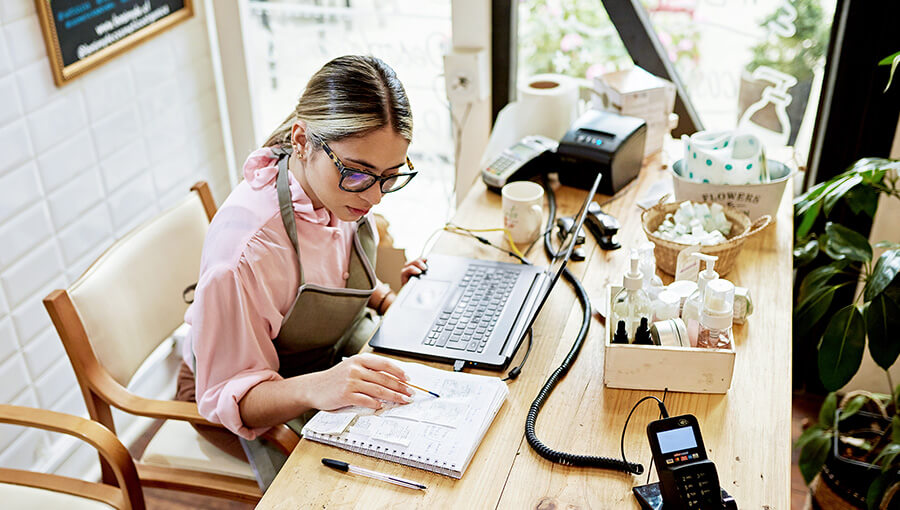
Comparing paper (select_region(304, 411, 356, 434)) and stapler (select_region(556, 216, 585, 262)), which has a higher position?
stapler (select_region(556, 216, 585, 262))

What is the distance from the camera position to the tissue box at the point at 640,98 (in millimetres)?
2172

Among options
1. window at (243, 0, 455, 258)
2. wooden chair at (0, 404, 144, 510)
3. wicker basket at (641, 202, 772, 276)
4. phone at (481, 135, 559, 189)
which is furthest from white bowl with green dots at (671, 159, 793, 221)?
wooden chair at (0, 404, 144, 510)

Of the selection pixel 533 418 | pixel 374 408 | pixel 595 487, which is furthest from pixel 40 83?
pixel 595 487

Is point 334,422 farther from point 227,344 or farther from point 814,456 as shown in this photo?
point 814,456

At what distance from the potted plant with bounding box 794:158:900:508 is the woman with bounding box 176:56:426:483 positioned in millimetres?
1001

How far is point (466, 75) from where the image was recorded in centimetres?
256

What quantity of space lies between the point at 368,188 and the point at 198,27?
1.53 meters

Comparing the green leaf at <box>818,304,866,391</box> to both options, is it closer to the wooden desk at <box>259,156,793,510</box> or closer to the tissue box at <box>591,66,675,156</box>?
the wooden desk at <box>259,156,793,510</box>

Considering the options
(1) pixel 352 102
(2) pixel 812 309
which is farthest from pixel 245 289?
(2) pixel 812 309

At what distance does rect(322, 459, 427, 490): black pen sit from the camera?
1.24m

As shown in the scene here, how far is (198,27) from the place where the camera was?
2.69 metres

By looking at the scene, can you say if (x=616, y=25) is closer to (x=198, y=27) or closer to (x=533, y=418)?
(x=198, y=27)

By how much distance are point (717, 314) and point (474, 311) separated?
487 mm

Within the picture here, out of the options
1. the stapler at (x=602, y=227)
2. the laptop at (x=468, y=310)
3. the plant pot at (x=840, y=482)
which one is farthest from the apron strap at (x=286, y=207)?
the plant pot at (x=840, y=482)
